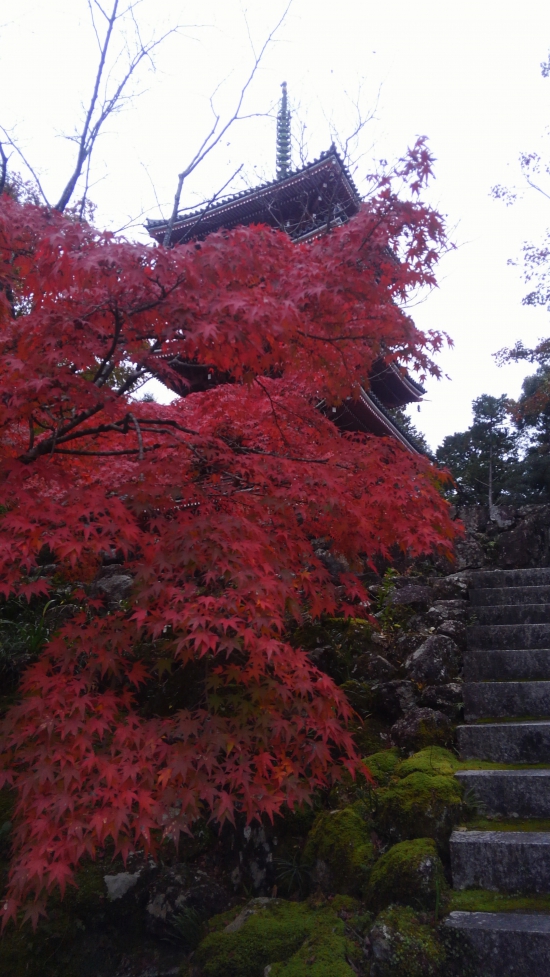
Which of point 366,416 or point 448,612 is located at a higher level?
point 366,416

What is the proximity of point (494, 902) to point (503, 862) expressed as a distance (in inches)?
7.8

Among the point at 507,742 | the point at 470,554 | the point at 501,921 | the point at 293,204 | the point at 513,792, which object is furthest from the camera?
the point at 293,204

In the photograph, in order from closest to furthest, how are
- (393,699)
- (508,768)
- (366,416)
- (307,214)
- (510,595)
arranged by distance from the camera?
(508,768) → (393,699) → (510,595) → (366,416) → (307,214)

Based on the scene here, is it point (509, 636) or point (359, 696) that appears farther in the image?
point (509, 636)

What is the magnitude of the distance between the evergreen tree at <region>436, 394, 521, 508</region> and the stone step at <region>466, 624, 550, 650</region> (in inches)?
1016

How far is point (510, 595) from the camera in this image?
6.00 metres

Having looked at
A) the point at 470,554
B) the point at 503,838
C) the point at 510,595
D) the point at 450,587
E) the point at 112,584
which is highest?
the point at 470,554

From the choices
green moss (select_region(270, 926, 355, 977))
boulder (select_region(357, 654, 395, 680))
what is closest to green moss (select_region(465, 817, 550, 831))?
green moss (select_region(270, 926, 355, 977))

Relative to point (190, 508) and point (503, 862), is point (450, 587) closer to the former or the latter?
point (503, 862)

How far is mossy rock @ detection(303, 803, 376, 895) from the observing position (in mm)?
3652

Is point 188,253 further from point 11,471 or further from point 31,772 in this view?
point 31,772

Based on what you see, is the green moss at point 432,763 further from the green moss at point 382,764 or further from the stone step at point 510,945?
the stone step at point 510,945

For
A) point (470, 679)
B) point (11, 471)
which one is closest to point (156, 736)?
point (11, 471)

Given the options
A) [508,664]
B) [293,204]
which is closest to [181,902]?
[508,664]
